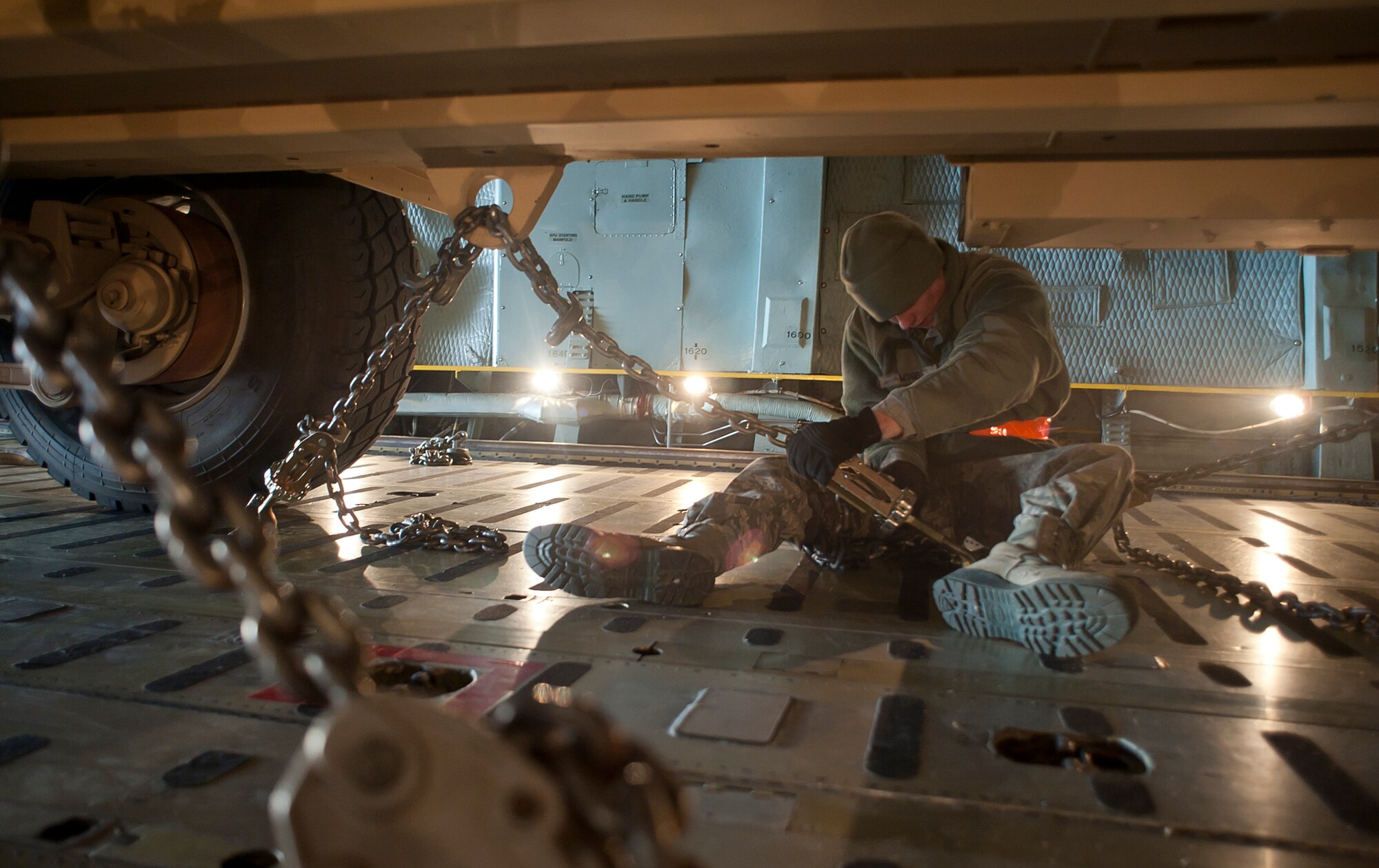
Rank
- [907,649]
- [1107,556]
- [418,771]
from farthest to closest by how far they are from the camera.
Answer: [1107,556], [907,649], [418,771]

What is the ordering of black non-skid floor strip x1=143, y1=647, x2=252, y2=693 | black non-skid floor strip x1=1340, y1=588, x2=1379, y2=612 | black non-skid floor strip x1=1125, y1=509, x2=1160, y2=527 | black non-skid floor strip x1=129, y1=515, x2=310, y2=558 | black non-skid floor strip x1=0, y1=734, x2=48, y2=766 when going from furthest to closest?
1. black non-skid floor strip x1=1125, y1=509, x2=1160, y2=527
2. black non-skid floor strip x1=129, y1=515, x2=310, y2=558
3. black non-skid floor strip x1=1340, y1=588, x2=1379, y2=612
4. black non-skid floor strip x1=143, y1=647, x2=252, y2=693
5. black non-skid floor strip x1=0, y1=734, x2=48, y2=766

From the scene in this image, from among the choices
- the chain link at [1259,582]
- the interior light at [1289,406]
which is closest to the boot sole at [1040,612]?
the chain link at [1259,582]

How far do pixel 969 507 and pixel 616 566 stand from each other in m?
1.09

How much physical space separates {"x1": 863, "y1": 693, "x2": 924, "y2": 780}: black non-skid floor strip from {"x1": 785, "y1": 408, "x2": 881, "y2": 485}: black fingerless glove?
679 mm

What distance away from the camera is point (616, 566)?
189 cm

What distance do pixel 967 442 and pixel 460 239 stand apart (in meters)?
1.48

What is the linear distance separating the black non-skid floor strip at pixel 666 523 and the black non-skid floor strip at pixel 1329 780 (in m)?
1.93

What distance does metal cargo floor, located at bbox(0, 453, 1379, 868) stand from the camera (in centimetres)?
98

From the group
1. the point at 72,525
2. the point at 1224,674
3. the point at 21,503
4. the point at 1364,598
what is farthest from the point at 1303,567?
the point at 21,503

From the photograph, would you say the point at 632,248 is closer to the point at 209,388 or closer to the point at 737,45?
the point at 209,388

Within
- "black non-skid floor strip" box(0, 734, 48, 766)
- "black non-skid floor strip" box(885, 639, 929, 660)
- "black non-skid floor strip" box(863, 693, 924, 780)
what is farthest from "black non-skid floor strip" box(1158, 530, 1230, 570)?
"black non-skid floor strip" box(0, 734, 48, 766)

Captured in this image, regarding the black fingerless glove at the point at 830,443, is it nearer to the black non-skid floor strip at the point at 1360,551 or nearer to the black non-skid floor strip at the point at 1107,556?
the black non-skid floor strip at the point at 1107,556

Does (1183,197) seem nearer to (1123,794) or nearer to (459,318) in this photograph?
(1123,794)

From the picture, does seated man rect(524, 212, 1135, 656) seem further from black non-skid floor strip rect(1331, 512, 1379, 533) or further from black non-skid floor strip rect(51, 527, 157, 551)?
black non-skid floor strip rect(1331, 512, 1379, 533)
